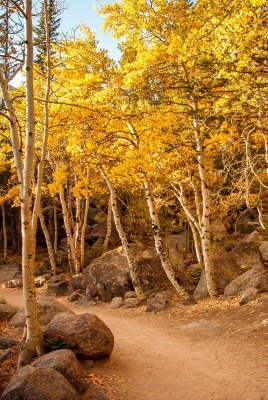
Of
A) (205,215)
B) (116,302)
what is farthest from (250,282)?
(116,302)

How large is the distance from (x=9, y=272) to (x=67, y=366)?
1513 cm

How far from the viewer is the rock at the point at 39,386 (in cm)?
460

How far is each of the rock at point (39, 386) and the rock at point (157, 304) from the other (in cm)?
677

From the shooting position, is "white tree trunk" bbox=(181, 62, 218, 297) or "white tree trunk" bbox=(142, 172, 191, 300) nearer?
"white tree trunk" bbox=(181, 62, 218, 297)

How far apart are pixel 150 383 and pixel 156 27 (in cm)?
883

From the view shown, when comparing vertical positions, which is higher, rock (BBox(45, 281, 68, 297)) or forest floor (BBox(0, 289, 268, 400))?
rock (BBox(45, 281, 68, 297))

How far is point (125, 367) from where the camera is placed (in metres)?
6.87

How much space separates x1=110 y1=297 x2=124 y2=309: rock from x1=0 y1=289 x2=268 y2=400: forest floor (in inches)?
69.4

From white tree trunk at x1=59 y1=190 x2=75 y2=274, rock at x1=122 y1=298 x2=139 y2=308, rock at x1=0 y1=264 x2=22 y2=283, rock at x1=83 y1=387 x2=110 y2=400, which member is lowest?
rock at x1=83 y1=387 x2=110 y2=400

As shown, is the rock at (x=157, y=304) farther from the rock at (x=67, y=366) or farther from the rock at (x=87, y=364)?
the rock at (x=67, y=366)

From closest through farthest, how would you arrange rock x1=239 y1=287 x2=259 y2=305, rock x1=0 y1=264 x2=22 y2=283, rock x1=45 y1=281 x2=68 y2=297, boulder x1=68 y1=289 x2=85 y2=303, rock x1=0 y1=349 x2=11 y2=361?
rock x1=0 y1=349 x2=11 y2=361 → rock x1=239 y1=287 x2=259 y2=305 → boulder x1=68 y1=289 x2=85 y2=303 → rock x1=45 y1=281 x2=68 y2=297 → rock x1=0 y1=264 x2=22 y2=283

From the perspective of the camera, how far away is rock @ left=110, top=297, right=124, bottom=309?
507 inches

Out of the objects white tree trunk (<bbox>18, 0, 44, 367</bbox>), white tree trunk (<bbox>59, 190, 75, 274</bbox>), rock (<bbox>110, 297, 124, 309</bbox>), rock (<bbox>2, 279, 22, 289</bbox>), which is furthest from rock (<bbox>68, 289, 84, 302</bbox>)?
white tree trunk (<bbox>18, 0, 44, 367</bbox>)

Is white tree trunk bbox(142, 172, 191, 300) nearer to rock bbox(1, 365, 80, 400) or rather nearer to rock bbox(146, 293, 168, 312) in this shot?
rock bbox(146, 293, 168, 312)
